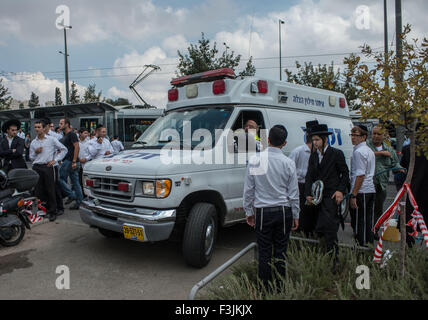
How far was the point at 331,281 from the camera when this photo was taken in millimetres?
3143

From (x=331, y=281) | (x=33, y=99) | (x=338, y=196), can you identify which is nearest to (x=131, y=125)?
(x=338, y=196)

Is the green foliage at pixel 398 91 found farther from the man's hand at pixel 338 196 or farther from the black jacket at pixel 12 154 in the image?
the black jacket at pixel 12 154

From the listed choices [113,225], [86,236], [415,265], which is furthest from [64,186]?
[415,265]

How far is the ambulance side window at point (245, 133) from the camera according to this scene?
180 inches

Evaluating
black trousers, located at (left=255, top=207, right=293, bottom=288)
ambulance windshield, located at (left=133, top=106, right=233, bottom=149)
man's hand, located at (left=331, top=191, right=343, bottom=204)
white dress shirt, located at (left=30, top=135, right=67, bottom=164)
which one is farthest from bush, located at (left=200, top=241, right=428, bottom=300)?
white dress shirt, located at (left=30, top=135, right=67, bottom=164)

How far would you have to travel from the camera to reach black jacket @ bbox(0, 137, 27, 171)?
658 cm

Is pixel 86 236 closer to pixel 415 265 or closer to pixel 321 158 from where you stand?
pixel 321 158

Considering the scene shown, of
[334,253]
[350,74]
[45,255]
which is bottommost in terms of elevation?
[45,255]

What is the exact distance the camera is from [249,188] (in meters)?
3.29

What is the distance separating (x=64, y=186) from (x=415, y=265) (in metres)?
7.03

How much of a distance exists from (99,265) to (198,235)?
146cm

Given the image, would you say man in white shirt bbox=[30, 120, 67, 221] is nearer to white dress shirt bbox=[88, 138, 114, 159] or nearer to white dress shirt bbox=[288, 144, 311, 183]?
white dress shirt bbox=[88, 138, 114, 159]

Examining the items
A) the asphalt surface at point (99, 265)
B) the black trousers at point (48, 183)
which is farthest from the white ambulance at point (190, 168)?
the black trousers at point (48, 183)

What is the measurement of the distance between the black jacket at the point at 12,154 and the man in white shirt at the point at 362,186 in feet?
20.8
